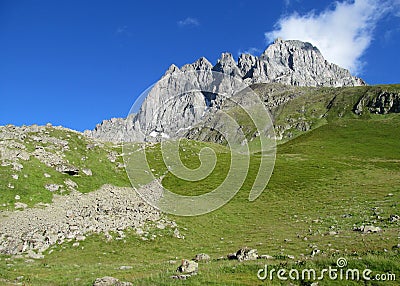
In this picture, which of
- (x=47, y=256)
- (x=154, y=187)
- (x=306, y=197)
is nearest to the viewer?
(x=47, y=256)

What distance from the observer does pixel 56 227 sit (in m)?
36.2

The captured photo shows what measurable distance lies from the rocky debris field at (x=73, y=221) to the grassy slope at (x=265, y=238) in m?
1.92

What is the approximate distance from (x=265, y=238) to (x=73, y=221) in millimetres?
23304

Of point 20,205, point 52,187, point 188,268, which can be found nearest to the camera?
point 188,268

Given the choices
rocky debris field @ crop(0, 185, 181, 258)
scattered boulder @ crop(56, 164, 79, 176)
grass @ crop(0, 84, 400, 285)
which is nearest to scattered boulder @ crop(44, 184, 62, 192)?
rocky debris field @ crop(0, 185, 181, 258)

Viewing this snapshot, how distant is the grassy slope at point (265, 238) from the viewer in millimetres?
21641

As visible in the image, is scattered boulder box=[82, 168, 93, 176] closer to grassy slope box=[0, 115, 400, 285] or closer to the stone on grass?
grassy slope box=[0, 115, 400, 285]

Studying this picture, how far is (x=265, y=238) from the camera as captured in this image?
36.6 m

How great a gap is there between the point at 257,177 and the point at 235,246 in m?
46.3

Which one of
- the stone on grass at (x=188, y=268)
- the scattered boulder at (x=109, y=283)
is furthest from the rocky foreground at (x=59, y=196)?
the stone on grass at (x=188, y=268)

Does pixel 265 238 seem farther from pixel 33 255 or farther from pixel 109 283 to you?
pixel 33 255

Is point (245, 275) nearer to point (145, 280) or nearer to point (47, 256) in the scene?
point (145, 280)

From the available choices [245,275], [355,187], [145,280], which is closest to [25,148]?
[145,280]

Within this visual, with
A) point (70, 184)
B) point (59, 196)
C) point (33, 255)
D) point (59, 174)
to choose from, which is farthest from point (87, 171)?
point (33, 255)
